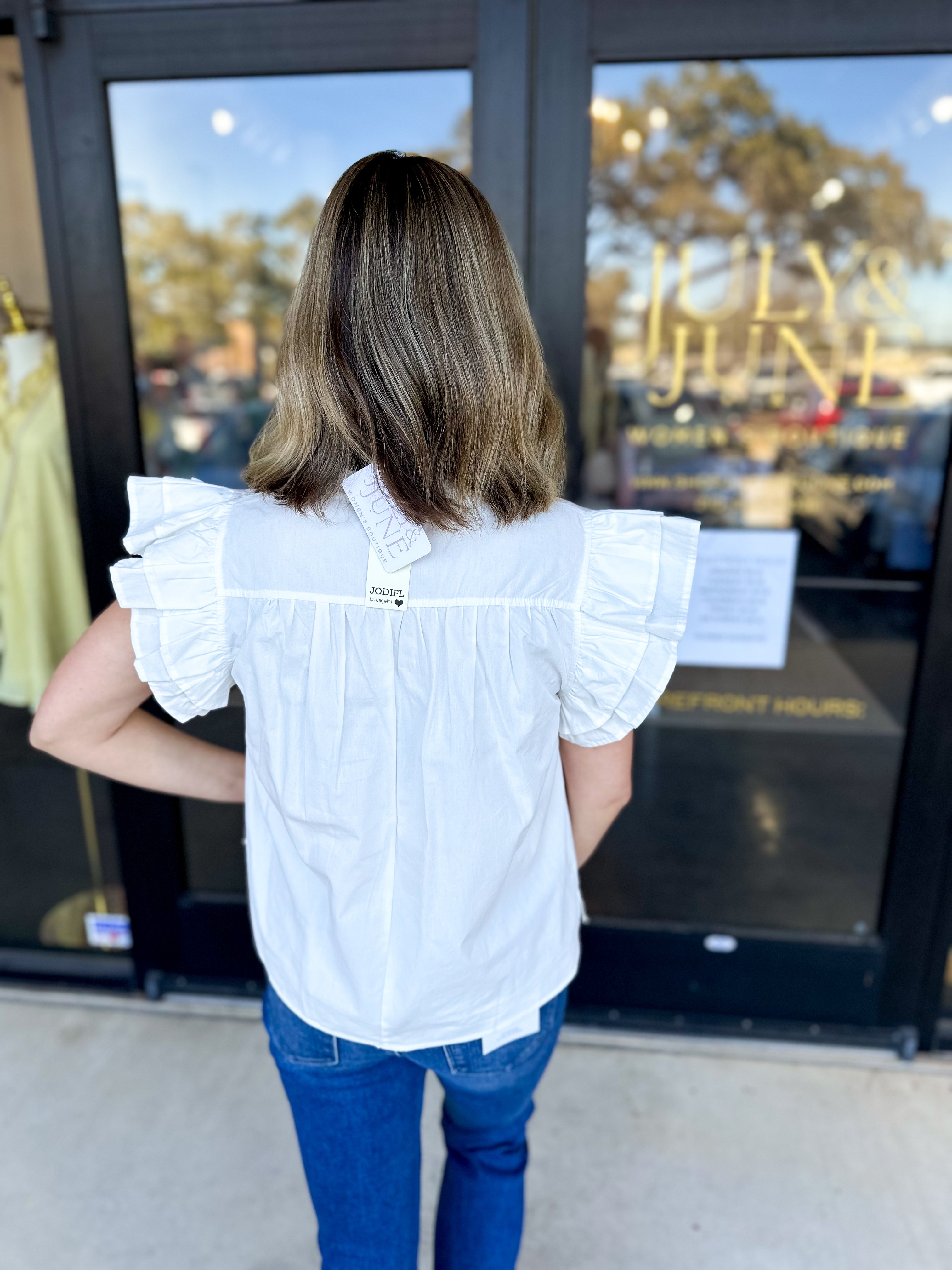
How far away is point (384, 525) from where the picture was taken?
2.90 ft

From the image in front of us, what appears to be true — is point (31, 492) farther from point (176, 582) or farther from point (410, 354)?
point (410, 354)

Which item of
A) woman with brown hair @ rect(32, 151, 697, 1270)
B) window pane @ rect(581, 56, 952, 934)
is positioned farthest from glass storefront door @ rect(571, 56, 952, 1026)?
woman with brown hair @ rect(32, 151, 697, 1270)

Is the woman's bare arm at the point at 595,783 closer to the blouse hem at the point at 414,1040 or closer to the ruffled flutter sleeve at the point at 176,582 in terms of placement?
the blouse hem at the point at 414,1040

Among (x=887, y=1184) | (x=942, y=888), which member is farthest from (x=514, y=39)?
(x=887, y=1184)

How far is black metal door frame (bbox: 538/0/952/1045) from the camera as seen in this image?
1.66m

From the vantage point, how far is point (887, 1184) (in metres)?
1.80

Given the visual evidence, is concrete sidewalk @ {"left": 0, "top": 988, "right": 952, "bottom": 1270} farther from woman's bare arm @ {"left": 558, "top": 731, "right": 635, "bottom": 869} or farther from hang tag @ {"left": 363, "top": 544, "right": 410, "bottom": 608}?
hang tag @ {"left": 363, "top": 544, "right": 410, "bottom": 608}

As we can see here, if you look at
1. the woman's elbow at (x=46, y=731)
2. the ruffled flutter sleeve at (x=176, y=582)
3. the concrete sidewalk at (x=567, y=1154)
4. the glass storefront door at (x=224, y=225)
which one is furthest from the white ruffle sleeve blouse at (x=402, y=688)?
the concrete sidewalk at (x=567, y=1154)

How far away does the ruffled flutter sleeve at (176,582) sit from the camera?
3.15ft

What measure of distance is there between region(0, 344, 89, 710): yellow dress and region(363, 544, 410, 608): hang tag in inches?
53.3

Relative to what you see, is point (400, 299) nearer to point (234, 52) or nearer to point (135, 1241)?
point (234, 52)

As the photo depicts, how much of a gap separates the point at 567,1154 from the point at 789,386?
169 cm

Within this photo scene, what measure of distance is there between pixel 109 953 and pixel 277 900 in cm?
158

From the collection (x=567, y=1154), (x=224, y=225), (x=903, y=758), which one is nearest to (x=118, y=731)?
(x=567, y=1154)
